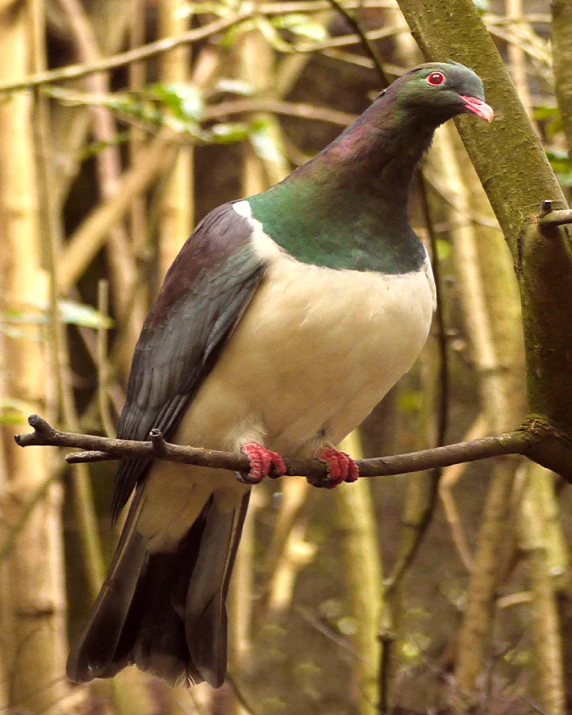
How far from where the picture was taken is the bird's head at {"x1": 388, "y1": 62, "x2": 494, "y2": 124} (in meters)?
1.64

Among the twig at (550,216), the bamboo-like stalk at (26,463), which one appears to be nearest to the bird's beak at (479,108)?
the twig at (550,216)

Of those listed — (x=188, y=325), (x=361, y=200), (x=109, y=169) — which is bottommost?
(x=188, y=325)

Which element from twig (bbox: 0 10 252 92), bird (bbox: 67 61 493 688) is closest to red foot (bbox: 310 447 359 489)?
bird (bbox: 67 61 493 688)

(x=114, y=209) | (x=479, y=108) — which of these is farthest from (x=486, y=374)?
(x=114, y=209)

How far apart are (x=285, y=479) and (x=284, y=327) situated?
2.11m

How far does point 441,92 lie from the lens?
1756 mm

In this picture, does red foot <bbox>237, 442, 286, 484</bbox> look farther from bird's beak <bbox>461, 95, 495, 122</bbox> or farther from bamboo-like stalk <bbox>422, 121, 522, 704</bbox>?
bamboo-like stalk <bbox>422, 121, 522, 704</bbox>

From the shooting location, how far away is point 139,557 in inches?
90.7

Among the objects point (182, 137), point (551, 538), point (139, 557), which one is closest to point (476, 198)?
point (551, 538)

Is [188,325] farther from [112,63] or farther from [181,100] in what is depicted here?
[112,63]

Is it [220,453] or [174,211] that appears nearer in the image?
[220,453]

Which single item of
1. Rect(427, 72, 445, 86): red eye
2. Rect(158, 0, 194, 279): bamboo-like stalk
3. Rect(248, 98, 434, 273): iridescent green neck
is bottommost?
Rect(248, 98, 434, 273): iridescent green neck

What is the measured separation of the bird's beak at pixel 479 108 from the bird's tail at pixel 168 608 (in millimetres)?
1095

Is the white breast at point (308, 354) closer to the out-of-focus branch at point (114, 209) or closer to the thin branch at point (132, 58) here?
the thin branch at point (132, 58)
